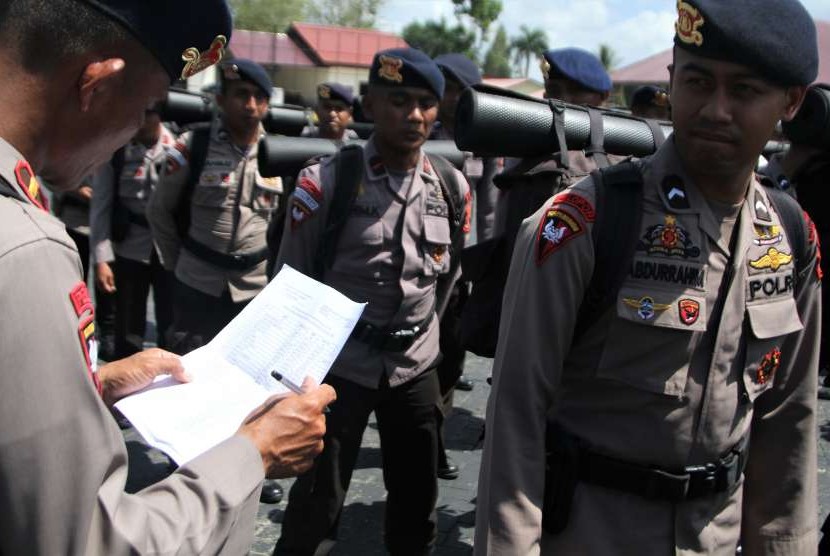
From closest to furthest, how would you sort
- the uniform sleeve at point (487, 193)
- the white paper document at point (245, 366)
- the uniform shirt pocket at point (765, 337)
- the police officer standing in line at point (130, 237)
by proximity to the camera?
the white paper document at point (245, 366), the uniform shirt pocket at point (765, 337), the uniform sleeve at point (487, 193), the police officer standing in line at point (130, 237)

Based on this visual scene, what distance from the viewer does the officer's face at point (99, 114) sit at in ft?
4.25

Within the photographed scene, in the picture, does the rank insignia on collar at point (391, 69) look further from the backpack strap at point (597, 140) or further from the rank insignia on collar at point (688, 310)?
the rank insignia on collar at point (688, 310)

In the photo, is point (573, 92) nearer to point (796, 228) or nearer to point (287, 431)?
point (796, 228)

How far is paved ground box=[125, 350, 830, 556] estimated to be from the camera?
3.99 metres

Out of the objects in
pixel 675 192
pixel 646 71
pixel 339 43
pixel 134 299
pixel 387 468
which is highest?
pixel 675 192

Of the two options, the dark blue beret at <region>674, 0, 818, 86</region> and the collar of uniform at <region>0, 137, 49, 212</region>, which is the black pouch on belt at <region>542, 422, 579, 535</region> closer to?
the dark blue beret at <region>674, 0, 818, 86</region>

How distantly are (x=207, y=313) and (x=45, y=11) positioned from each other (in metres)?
3.60

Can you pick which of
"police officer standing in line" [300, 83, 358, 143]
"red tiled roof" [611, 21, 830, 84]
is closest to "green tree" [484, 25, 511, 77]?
"red tiled roof" [611, 21, 830, 84]

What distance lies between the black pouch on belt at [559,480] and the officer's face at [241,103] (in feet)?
11.1

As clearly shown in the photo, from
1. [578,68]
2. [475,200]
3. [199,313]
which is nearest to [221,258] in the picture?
[199,313]

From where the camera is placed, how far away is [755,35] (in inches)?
74.4

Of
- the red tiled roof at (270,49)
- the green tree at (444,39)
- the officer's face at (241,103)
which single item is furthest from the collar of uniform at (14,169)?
the green tree at (444,39)

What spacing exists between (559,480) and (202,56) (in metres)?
1.20

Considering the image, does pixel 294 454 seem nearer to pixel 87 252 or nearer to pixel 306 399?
pixel 306 399
